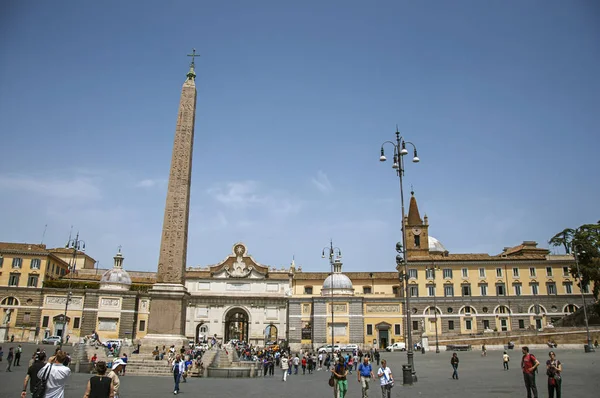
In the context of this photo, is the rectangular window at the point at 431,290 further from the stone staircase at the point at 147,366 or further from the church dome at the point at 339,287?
the stone staircase at the point at 147,366

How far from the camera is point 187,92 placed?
24750 mm

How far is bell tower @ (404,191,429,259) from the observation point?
55.3 m

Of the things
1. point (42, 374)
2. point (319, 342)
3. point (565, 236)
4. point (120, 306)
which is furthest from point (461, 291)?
point (42, 374)

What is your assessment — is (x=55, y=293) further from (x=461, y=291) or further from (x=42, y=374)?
(x=42, y=374)

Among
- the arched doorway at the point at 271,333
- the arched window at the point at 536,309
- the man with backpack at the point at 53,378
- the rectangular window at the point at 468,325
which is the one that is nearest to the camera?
the man with backpack at the point at 53,378

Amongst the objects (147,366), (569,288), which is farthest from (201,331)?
(569,288)

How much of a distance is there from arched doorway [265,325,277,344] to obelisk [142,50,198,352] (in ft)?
99.3

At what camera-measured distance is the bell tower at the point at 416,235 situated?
5534 cm

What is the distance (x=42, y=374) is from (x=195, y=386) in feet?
37.6

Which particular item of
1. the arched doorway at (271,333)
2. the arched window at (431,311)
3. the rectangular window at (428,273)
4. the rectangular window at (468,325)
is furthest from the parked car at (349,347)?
the rectangular window at (468,325)

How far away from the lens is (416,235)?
56.5 m

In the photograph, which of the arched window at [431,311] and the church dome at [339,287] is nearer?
the arched window at [431,311]

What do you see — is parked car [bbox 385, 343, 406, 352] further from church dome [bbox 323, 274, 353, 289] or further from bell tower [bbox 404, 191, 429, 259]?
bell tower [bbox 404, 191, 429, 259]

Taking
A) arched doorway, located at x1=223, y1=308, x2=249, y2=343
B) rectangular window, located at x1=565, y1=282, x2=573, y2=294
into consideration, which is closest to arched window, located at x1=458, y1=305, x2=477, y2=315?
rectangular window, located at x1=565, y1=282, x2=573, y2=294
